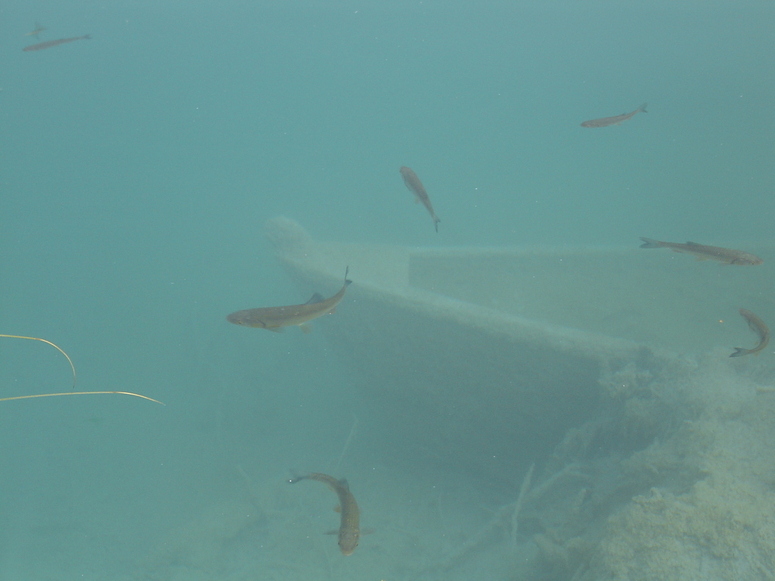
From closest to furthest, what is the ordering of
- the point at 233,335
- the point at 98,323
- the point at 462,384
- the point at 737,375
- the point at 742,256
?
1. the point at 742,256
2. the point at 737,375
3. the point at 462,384
4. the point at 233,335
5. the point at 98,323

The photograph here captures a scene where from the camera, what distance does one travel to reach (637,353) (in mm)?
3533

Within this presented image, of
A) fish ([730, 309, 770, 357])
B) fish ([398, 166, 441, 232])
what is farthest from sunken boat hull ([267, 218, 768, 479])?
fish ([398, 166, 441, 232])

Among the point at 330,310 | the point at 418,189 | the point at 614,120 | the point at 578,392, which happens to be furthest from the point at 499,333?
the point at 614,120

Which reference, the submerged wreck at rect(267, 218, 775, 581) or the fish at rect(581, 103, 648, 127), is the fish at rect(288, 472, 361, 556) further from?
the fish at rect(581, 103, 648, 127)

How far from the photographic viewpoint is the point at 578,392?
3744 millimetres

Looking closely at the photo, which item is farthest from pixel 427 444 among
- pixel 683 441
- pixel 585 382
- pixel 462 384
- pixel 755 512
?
pixel 755 512

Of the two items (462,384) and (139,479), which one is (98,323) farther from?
(462,384)

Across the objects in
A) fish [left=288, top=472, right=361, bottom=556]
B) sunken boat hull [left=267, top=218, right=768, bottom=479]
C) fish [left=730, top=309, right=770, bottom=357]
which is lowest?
sunken boat hull [left=267, top=218, right=768, bottom=479]

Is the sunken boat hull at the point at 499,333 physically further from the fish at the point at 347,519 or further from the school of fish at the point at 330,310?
the fish at the point at 347,519

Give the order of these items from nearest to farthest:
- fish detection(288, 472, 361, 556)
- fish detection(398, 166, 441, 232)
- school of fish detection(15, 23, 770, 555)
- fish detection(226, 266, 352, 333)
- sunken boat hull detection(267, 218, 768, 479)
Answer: fish detection(288, 472, 361, 556) < school of fish detection(15, 23, 770, 555) < fish detection(226, 266, 352, 333) < fish detection(398, 166, 441, 232) < sunken boat hull detection(267, 218, 768, 479)

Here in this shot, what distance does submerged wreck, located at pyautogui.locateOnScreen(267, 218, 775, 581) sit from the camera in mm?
2072

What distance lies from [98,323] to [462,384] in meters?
11.1

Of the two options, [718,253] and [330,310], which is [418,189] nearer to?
[330,310]

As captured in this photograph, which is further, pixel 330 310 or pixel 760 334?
pixel 330 310
